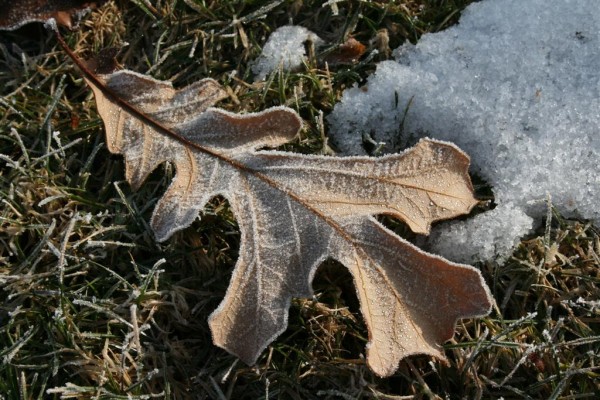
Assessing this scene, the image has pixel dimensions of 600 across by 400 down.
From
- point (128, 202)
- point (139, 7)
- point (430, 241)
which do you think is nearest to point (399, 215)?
point (430, 241)

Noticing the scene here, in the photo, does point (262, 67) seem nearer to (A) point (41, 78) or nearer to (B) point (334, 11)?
(B) point (334, 11)

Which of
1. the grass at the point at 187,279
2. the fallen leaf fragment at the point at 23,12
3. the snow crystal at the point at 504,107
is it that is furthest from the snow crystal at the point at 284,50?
the fallen leaf fragment at the point at 23,12

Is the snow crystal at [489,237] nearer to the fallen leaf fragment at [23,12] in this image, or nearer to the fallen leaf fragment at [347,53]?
the fallen leaf fragment at [347,53]

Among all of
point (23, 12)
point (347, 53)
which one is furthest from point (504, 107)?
point (23, 12)

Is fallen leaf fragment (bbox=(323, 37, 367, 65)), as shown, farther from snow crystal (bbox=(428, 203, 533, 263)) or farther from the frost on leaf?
snow crystal (bbox=(428, 203, 533, 263))

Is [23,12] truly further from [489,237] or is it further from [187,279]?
[489,237]

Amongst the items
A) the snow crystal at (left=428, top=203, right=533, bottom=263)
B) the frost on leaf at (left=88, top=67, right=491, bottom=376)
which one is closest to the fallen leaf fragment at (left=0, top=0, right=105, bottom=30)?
the frost on leaf at (left=88, top=67, right=491, bottom=376)
